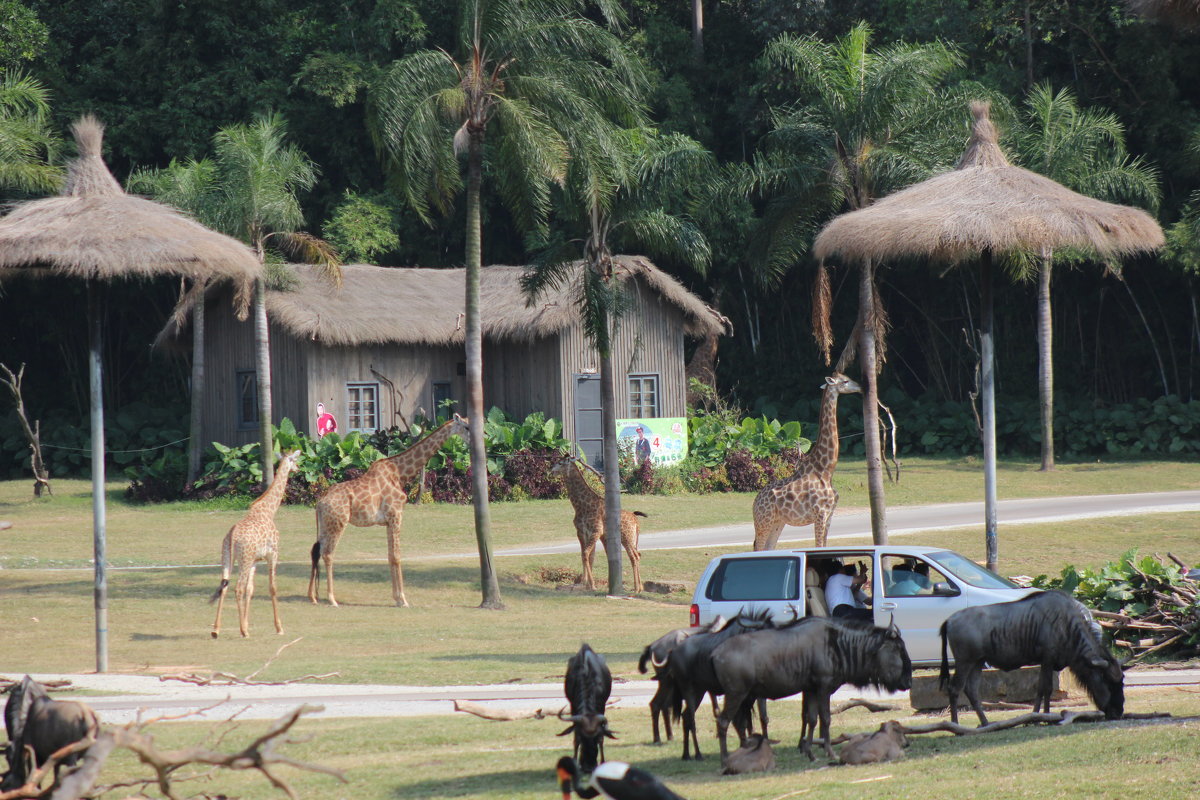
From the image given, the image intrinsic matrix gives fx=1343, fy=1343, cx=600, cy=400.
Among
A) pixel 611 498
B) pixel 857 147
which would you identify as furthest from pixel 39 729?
pixel 857 147

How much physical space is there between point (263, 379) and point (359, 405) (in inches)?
143

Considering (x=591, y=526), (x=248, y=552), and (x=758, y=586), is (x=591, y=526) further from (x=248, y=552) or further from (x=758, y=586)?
(x=758, y=586)

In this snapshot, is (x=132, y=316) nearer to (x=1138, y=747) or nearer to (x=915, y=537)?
(x=915, y=537)

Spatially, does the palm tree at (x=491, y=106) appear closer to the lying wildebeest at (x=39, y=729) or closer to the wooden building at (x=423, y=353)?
the lying wildebeest at (x=39, y=729)

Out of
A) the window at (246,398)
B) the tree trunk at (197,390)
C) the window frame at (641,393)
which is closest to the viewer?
the tree trunk at (197,390)

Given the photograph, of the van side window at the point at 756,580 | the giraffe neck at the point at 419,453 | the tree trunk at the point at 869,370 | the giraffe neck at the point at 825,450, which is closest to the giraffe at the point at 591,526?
the giraffe neck at the point at 419,453

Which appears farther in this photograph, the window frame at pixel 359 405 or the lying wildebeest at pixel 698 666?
the window frame at pixel 359 405

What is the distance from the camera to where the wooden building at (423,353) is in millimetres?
33750

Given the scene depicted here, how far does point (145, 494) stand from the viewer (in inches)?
1275

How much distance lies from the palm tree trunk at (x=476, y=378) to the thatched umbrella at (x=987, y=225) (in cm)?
511

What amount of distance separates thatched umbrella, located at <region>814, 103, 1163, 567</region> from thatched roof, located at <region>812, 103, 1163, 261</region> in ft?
0.04

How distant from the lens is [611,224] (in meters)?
21.5

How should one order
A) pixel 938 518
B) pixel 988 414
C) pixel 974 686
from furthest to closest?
pixel 938 518
pixel 988 414
pixel 974 686

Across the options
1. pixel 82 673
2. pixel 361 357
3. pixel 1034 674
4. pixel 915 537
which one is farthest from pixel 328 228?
pixel 1034 674
